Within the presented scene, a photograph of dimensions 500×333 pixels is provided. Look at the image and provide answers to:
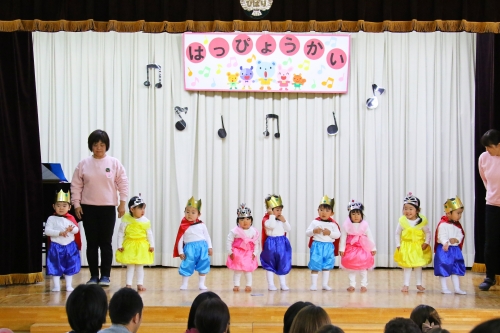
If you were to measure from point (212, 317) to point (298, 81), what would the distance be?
5703 millimetres

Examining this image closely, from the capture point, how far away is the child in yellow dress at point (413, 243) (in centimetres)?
664

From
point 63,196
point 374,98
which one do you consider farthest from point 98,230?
point 374,98

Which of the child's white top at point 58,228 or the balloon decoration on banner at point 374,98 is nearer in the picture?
the child's white top at point 58,228

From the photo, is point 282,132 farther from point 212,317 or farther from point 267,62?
point 212,317

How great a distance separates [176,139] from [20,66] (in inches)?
85.2

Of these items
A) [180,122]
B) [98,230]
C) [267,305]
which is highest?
[180,122]

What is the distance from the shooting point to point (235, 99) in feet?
28.0

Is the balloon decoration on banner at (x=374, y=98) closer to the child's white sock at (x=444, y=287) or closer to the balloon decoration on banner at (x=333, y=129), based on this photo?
the balloon decoration on banner at (x=333, y=129)

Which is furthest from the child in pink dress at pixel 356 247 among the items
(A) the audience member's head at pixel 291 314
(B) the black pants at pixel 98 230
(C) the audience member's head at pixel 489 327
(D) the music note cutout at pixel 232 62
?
(C) the audience member's head at pixel 489 327

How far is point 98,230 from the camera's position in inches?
253
